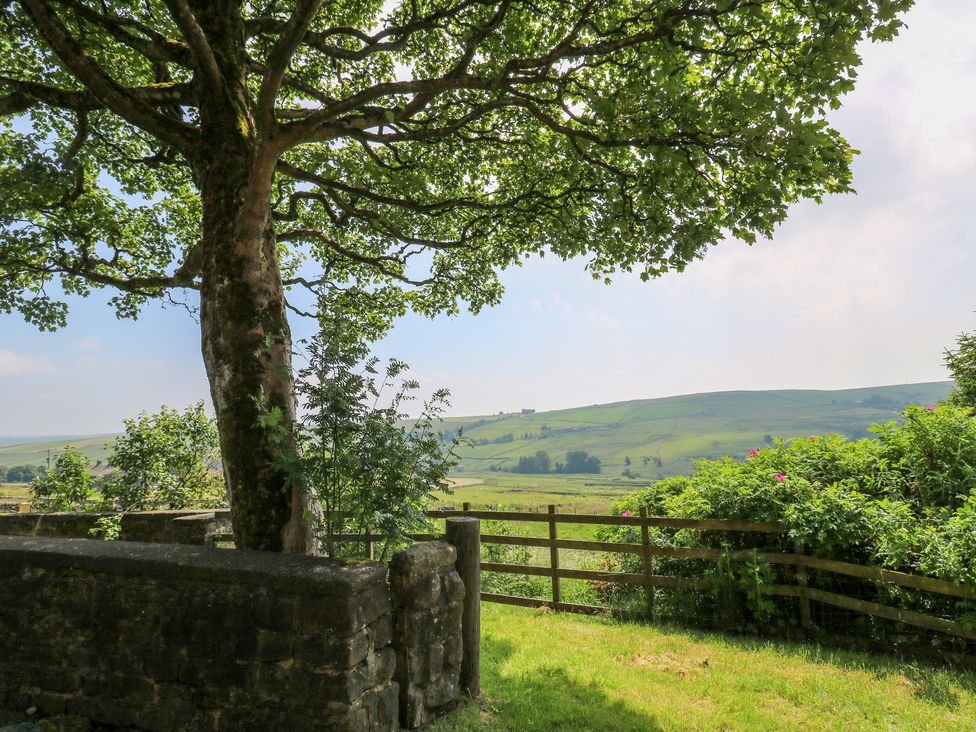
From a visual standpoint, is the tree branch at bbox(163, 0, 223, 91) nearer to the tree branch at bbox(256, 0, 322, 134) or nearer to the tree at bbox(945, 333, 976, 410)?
the tree branch at bbox(256, 0, 322, 134)

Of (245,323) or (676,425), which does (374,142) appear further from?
(676,425)

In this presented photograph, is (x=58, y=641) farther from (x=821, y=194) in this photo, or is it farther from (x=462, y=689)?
(x=821, y=194)

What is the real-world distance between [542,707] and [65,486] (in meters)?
12.3

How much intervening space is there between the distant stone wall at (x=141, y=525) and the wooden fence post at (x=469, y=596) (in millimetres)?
4407

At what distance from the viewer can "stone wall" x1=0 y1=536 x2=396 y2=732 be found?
3.61 meters

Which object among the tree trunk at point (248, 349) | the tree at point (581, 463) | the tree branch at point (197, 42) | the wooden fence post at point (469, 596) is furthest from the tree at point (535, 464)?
the tree branch at point (197, 42)

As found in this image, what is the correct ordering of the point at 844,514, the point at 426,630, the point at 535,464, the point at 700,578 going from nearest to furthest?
the point at 426,630, the point at 844,514, the point at 700,578, the point at 535,464

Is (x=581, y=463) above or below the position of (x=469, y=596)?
below

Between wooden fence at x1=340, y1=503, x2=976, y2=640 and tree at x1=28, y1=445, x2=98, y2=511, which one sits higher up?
tree at x1=28, y1=445, x2=98, y2=511

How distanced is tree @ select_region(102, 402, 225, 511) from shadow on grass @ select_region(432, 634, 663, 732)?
8.67 m

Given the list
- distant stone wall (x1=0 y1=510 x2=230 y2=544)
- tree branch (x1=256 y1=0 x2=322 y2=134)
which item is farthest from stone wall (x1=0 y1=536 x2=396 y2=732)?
tree branch (x1=256 y1=0 x2=322 y2=134)

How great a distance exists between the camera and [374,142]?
8.38 metres

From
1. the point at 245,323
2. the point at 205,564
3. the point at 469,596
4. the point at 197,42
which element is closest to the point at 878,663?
the point at 469,596

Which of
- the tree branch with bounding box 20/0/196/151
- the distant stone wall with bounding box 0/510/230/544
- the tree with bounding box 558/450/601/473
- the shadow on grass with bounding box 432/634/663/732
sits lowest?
the tree with bounding box 558/450/601/473
